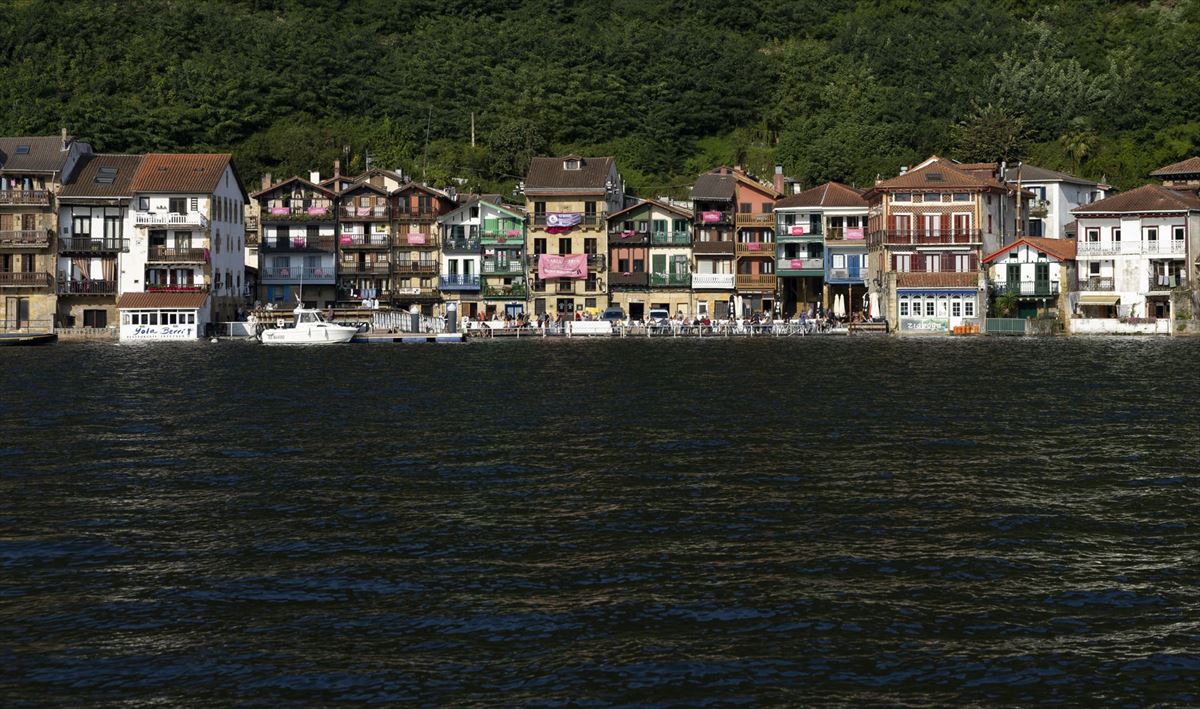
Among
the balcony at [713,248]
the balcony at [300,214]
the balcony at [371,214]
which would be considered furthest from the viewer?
the balcony at [371,214]

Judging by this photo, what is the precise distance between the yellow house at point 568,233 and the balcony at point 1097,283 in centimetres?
3740

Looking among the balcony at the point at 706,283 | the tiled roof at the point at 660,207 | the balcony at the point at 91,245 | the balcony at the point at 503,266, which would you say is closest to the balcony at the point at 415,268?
the balcony at the point at 503,266

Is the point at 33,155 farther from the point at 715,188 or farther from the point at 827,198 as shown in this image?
the point at 827,198

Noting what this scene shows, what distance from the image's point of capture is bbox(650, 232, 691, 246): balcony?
4609 inches

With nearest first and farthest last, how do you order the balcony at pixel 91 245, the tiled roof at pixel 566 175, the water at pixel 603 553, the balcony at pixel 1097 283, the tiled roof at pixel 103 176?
the water at pixel 603 553, the balcony at pixel 1097 283, the balcony at pixel 91 245, the tiled roof at pixel 103 176, the tiled roof at pixel 566 175

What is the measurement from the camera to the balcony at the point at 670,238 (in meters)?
117

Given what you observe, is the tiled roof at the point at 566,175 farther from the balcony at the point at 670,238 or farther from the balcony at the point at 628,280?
the balcony at the point at 628,280

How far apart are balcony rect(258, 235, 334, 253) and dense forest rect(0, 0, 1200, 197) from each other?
15543mm

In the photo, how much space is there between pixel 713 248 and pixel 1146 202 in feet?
109

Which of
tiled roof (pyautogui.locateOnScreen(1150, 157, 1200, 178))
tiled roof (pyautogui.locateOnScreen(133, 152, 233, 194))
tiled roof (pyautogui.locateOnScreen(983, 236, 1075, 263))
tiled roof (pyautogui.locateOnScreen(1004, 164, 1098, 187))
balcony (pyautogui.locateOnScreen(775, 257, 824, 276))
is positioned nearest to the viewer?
tiled roof (pyautogui.locateOnScreen(983, 236, 1075, 263))

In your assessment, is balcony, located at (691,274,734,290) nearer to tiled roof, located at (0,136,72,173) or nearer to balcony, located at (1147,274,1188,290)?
balcony, located at (1147,274,1188,290)

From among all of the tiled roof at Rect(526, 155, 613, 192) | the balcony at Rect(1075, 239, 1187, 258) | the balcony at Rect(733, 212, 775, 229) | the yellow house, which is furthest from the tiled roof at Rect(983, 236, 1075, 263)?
the tiled roof at Rect(526, 155, 613, 192)

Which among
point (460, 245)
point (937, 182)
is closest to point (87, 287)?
point (460, 245)

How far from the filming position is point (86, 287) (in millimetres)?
107062
